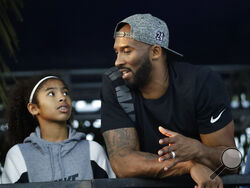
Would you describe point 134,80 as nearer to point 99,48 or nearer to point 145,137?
point 145,137

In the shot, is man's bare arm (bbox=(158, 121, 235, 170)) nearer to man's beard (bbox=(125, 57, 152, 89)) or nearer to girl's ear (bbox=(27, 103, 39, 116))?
man's beard (bbox=(125, 57, 152, 89))

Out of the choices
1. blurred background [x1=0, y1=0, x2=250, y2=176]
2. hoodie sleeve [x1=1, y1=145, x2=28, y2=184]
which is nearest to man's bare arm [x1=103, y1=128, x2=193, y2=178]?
hoodie sleeve [x1=1, y1=145, x2=28, y2=184]

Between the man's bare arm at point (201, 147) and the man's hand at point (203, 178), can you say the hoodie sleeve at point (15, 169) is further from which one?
the man's hand at point (203, 178)

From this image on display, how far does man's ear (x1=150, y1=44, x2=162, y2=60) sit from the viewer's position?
2996mm

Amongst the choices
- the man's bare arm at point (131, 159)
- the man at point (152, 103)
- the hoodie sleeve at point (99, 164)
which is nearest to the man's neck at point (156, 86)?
the man at point (152, 103)

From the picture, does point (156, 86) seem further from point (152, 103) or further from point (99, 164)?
point (99, 164)

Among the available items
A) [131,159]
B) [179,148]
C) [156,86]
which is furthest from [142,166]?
[156,86]

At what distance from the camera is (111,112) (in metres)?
2.91

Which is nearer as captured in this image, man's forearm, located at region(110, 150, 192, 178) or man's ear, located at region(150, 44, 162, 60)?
man's forearm, located at region(110, 150, 192, 178)

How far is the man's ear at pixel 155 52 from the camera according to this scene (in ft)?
9.83

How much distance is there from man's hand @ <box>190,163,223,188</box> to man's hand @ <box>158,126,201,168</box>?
64 mm

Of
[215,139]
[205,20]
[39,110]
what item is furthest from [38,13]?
[215,139]

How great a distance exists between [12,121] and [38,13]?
1.85 metres

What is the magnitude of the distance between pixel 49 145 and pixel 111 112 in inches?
17.8
